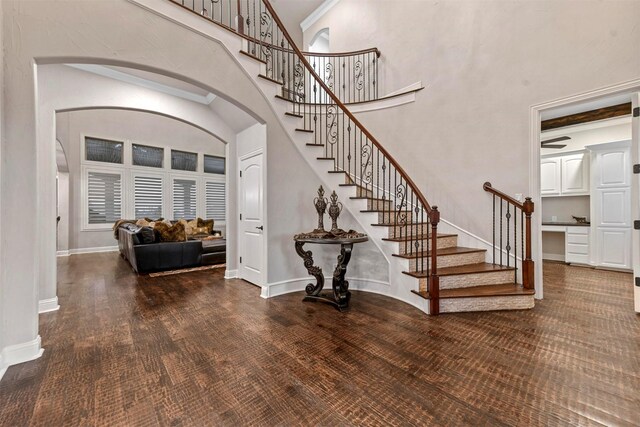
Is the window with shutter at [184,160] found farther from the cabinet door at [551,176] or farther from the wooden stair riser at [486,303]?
the cabinet door at [551,176]

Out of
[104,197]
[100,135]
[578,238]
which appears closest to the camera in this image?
[578,238]

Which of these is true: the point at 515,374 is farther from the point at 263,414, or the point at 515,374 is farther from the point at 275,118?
the point at 275,118

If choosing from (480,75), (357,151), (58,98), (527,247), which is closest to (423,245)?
(527,247)

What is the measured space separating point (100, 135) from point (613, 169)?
11.9 meters

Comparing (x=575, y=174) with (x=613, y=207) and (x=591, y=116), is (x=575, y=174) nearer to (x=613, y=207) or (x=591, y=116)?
(x=613, y=207)

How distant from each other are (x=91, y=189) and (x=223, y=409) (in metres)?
8.51

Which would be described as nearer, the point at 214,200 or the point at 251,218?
the point at 251,218

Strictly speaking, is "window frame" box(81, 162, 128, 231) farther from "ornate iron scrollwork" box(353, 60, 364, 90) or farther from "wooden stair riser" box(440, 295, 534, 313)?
"wooden stair riser" box(440, 295, 534, 313)

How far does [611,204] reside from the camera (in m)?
4.91

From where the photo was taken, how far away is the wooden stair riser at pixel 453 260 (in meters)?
3.22

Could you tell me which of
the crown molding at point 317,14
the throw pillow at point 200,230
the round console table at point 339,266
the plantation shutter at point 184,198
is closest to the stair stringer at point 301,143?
the round console table at point 339,266

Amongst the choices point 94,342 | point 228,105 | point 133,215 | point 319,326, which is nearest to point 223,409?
point 319,326

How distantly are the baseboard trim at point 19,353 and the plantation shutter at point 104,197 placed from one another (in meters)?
6.91

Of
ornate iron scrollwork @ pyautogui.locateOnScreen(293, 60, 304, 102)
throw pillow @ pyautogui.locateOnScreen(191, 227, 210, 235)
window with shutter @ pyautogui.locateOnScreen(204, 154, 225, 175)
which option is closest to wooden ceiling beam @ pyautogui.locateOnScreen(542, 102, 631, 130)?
ornate iron scrollwork @ pyautogui.locateOnScreen(293, 60, 304, 102)
